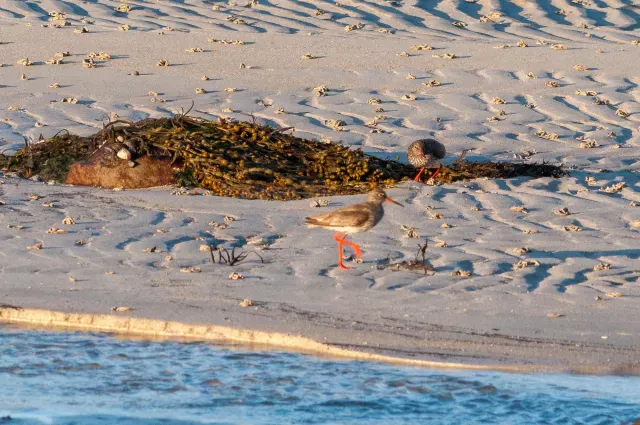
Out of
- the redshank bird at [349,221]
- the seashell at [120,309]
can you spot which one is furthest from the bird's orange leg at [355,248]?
the seashell at [120,309]

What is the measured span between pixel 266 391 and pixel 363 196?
4.26 meters

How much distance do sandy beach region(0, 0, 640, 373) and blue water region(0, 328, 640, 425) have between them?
276mm

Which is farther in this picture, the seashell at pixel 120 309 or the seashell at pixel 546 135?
the seashell at pixel 546 135

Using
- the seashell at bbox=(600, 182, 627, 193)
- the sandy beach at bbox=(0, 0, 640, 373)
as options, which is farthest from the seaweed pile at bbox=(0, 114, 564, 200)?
the seashell at bbox=(600, 182, 627, 193)

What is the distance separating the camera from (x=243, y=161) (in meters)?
10.1

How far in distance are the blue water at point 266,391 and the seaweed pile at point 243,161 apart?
3.82 meters

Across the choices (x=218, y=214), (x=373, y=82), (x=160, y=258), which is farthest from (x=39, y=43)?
(x=160, y=258)

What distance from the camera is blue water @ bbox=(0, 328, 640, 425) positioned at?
5.23 metres

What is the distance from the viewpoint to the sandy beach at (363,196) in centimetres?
663

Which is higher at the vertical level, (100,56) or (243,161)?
(100,56)

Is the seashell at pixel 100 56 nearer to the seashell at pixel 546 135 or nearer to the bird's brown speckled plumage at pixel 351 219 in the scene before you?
the seashell at pixel 546 135

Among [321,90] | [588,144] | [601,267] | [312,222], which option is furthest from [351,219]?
[321,90]

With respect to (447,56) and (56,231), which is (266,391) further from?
(447,56)

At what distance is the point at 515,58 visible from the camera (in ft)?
50.0
